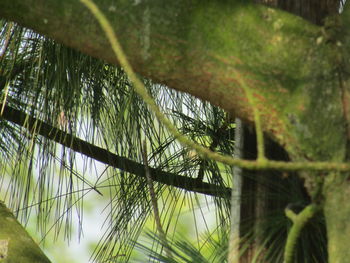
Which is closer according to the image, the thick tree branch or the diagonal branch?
the thick tree branch

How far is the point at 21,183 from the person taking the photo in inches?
45.9

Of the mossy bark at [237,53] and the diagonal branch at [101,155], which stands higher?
the diagonal branch at [101,155]

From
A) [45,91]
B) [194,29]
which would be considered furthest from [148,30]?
[45,91]

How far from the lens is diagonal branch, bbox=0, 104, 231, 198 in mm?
1034

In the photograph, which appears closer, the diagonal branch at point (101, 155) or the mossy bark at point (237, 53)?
the mossy bark at point (237, 53)

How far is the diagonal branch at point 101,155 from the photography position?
1.03m

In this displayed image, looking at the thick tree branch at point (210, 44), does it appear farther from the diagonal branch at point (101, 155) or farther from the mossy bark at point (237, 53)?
the diagonal branch at point (101, 155)

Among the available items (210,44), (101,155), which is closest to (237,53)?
(210,44)

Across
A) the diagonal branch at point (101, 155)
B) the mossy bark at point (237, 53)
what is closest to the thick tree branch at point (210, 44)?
the mossy bark at point (237, 53)

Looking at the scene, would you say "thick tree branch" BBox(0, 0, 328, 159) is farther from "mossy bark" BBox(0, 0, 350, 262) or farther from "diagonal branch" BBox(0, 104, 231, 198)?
"diagonal branch" BBox(0, 104, 231, 198)

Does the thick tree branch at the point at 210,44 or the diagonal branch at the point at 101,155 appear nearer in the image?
the thick tree branch at the point at 210,44

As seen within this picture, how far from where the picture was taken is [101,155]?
3.44 ft

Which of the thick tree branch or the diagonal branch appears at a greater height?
the diagonal branch

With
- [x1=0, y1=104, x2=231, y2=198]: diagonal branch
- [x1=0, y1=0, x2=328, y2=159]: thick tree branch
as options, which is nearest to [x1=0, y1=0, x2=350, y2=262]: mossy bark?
[x1=0, y1=0, x2=328, y2=159]: thick tree branch
